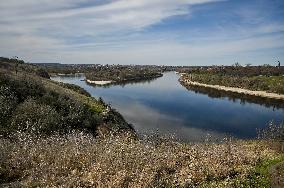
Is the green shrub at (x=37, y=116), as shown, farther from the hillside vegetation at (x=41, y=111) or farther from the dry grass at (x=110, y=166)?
the dry grass at (x=110, y=166)

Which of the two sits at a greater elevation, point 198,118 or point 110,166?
point 110,166

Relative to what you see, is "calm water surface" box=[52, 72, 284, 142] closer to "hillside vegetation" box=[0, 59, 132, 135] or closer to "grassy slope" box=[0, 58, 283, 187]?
"hillside vegetation" box=[0, 59, 132, 135]

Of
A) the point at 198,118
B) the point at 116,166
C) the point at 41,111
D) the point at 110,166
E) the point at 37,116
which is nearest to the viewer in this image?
the point at 110,166

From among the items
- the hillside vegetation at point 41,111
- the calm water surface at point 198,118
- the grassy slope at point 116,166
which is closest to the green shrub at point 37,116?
the hillside vegetation at point 41,111

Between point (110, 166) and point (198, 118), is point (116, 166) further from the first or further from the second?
point (198, 118)

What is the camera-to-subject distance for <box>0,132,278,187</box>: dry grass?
33.6 ft

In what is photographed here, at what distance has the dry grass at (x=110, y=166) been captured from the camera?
10.2 metres

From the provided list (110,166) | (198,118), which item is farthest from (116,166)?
(198,118)

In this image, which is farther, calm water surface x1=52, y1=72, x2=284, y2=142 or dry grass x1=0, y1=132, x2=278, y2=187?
calm water surface x1=52, y1=72, x2=284, y2=142

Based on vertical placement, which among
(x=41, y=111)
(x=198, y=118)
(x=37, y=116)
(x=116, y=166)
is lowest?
(x=198, y=118)

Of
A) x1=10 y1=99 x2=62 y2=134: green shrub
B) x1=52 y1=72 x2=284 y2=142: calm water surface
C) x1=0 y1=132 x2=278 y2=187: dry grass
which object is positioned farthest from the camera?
x1=52 y1=72 x2=284 y2=142: calm water surface

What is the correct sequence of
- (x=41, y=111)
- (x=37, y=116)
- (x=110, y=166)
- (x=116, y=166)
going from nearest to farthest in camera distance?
(x=110, y=166), (x=116, y=166), (x=37, y=116), (x=41, y=111)

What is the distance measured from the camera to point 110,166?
10.9 metres

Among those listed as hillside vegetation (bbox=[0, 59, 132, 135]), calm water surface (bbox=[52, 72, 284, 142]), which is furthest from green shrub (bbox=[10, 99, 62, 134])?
calm water surface (bbox=[52, 72, 284, 142])
